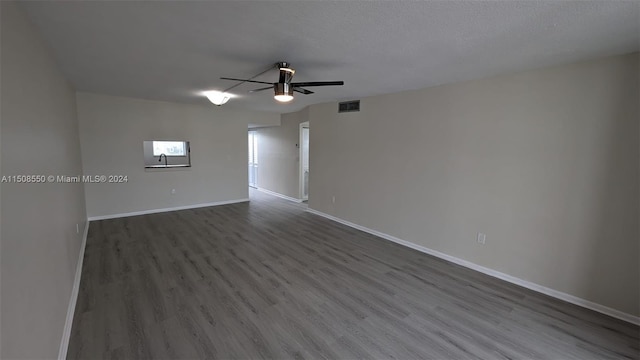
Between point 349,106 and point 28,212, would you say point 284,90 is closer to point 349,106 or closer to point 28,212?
point 28,212

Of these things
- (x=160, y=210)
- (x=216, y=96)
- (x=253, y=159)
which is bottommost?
(x=160, y=210)

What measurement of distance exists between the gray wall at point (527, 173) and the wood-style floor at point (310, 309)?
37cm

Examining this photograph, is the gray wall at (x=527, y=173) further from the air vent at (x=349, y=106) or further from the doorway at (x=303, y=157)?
the doorway at (x=303, y=157)

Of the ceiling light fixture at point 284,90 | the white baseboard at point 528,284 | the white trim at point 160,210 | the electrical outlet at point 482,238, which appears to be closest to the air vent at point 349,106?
the white baseboard at point 528,284

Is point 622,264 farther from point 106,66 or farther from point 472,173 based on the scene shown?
point 106,66

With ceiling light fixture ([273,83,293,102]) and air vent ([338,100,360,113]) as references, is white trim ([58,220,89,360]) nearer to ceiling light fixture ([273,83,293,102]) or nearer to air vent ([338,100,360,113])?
ceiling light fixture ([273,83,293,102])

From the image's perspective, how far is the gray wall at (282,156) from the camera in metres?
6.91

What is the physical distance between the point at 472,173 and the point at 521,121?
2.53 ft

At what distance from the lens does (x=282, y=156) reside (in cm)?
749

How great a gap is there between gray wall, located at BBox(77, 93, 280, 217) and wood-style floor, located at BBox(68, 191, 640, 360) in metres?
1.56

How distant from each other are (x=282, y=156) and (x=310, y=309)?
5385 millimetres

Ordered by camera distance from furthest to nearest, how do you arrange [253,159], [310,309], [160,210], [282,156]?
[253,159]
[282,156]
[160,210]
[310,309]

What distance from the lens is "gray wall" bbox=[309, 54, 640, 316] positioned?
7.97ft

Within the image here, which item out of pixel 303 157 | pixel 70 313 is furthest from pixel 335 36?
pixel 303 157
